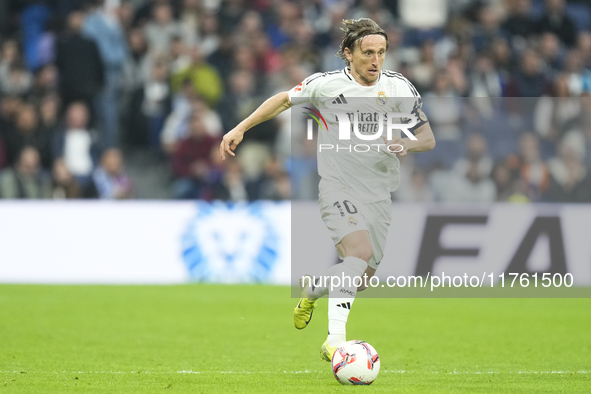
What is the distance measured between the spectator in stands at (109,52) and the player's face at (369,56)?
9.45 metres

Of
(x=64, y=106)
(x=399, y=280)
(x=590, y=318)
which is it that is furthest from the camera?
(x=64, y=106)

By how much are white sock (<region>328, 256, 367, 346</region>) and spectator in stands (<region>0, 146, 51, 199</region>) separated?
903 cm

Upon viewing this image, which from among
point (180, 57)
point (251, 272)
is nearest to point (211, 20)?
point (180, 57)

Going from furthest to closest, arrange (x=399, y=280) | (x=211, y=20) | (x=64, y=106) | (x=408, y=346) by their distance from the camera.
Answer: (x=211, y=20), (x=64, y=106), (x=399, y=280), (x=408, y=346)

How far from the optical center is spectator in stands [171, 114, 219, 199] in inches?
575

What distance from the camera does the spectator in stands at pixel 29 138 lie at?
1466cm

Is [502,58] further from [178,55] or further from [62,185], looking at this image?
[62,185]

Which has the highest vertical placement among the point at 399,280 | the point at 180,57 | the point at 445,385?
the point at 180,57

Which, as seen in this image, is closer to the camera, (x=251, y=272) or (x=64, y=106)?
(x=251, y=272)

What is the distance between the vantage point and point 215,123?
15.3m

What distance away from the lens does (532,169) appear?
46.1ft

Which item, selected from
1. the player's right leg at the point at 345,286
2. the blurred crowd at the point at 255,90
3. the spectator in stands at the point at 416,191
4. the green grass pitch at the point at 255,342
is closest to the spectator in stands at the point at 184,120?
the blurred crowd at the point at 255,90

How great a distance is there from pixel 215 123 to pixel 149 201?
209 centimetres

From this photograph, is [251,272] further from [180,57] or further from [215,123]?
[180,57]
